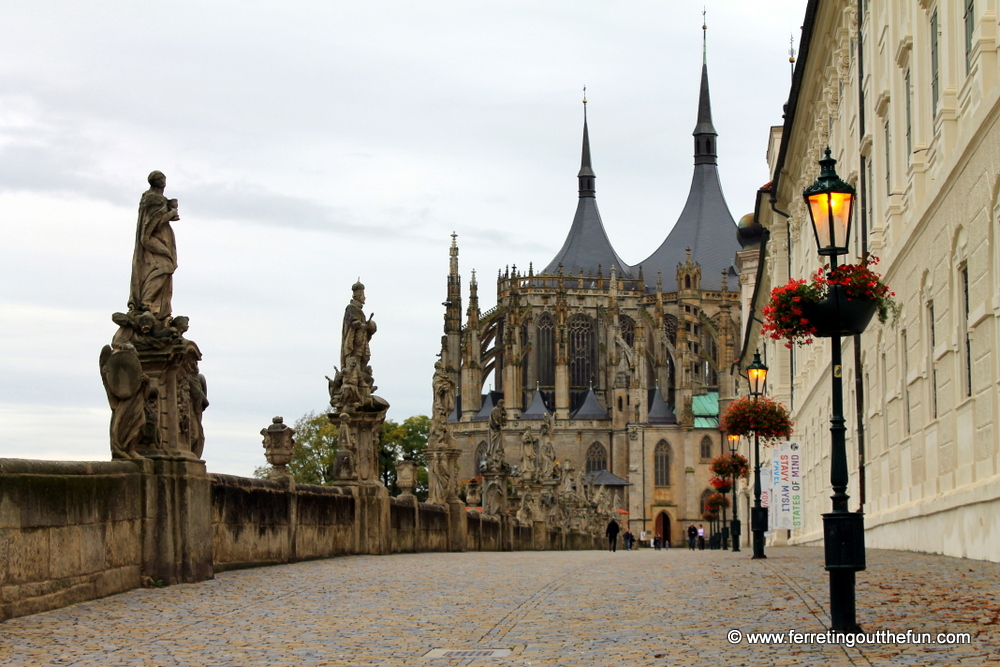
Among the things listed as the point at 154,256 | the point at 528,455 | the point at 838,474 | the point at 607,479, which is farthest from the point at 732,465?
the point at 607,479

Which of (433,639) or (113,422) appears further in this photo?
(113,422)

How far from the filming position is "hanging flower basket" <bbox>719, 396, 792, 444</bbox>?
2956 centimetres

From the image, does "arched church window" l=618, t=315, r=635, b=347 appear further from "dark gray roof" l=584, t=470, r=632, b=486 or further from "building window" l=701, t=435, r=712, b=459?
"dark gray roof" l=584, t=470, r=632, b=486

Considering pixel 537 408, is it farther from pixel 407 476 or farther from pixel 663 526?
pixel 407 476

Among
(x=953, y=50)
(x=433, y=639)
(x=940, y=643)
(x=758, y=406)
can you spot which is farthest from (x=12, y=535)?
(x=758, y=406)

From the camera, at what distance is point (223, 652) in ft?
28.7

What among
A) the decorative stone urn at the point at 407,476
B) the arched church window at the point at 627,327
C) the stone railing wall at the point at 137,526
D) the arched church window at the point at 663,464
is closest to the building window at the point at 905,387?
the stone railing wall at the point at 137,526

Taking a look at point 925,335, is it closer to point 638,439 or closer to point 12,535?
point 12,535

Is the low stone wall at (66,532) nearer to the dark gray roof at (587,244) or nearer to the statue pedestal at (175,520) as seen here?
the statue pedestal at (175,520)

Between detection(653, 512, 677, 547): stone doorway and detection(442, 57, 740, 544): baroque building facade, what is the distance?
3.8 inches

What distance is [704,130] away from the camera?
15000 centimetres

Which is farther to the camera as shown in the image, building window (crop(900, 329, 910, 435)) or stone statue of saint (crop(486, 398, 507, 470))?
stone statue of saint (crop(486, 398, 507, 470))

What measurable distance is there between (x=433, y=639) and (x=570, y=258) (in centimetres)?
13382

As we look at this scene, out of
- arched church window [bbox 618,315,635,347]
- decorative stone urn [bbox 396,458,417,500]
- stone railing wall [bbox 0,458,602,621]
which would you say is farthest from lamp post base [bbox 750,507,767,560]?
arched church window [bbox 618,315,635,347]
